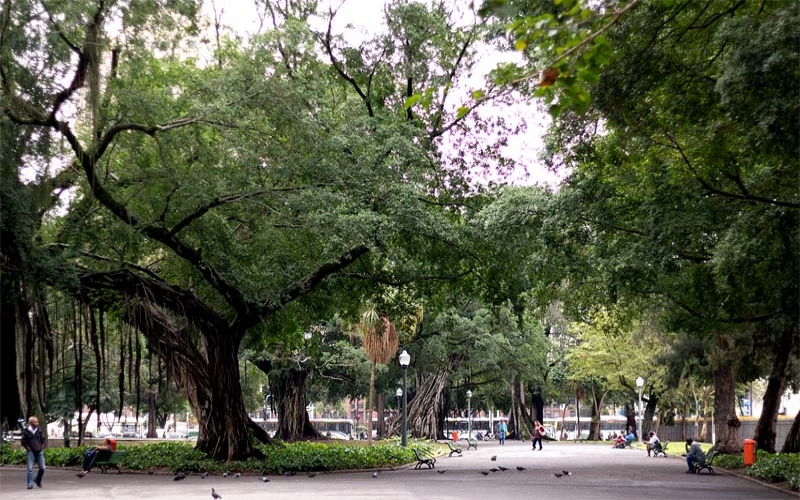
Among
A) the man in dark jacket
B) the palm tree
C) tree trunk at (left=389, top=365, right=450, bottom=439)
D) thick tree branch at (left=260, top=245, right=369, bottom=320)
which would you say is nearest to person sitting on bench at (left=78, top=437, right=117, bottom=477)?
the man in dark jacket

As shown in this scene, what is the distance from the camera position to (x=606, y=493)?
1628cm

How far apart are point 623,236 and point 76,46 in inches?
471

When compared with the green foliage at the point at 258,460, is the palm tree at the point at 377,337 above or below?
above

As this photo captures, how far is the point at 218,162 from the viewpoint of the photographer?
18.5 metres

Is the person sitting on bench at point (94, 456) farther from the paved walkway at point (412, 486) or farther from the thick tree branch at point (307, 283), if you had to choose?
the thick tree branch at point (307, 283)

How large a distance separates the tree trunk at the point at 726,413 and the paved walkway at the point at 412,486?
6478mm

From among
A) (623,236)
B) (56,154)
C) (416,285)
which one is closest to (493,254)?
(416,285)

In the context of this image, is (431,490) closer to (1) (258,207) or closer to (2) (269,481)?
(2) (269,481)

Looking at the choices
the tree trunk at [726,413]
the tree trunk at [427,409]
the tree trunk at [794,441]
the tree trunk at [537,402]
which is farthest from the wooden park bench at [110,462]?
the tree trunk at [537,402]

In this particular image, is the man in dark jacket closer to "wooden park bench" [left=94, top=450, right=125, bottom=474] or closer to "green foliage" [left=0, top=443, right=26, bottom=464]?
"wooden park bench" [left=94, top=450, right=125, bottom=474]

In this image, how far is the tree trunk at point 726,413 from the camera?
2905 centimetres

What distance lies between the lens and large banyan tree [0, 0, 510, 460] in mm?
15883

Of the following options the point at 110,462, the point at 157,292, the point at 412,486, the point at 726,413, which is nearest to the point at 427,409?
the point at 726,413

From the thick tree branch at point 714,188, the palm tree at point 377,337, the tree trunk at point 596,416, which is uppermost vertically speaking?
the thick tree branch at point 714,188
